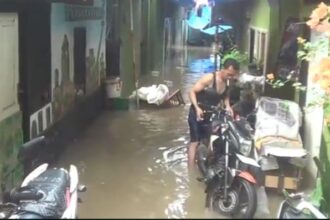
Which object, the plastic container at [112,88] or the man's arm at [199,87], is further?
the plastic container at [112,88]

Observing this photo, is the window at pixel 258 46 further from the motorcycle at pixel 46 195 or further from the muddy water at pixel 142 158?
the motorcycle at pixel 46 195

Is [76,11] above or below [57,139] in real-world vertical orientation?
above

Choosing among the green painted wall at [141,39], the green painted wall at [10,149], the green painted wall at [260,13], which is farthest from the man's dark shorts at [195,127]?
the green painted wall at [141,39]

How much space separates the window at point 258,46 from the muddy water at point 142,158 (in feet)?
6.56

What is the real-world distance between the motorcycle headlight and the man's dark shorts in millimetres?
945

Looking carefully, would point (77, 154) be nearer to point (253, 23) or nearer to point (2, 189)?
point (2, 189)

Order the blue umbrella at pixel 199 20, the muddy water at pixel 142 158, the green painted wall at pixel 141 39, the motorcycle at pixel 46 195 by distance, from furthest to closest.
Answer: the blue umbrella at pixel 199 20 < the green painted wall at pixel 141 39 < the muddy water at pixel 142 158 < the motorcycle at pixel 46 195

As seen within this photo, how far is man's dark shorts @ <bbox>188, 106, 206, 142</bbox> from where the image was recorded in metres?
7.58

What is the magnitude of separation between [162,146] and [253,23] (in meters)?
6.52

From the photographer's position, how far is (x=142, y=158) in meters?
8.77

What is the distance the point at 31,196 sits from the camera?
3.52 metres

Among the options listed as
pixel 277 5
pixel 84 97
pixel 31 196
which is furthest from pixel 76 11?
pixel 31 196

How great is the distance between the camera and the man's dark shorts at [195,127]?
758cm

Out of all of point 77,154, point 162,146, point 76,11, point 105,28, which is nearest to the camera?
point 77,154
